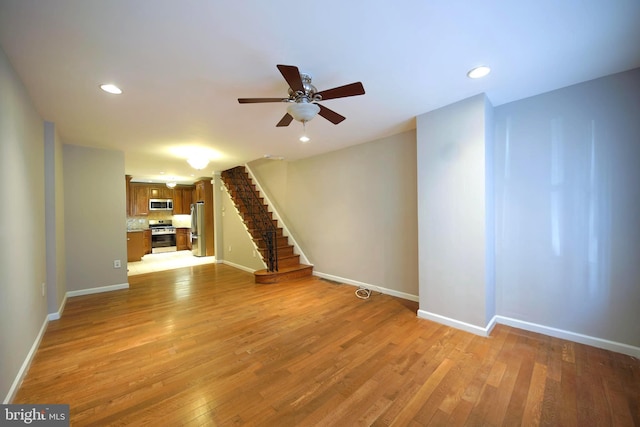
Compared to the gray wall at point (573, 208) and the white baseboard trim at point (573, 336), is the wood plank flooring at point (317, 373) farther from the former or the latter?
the gray wall at point (573, 208)

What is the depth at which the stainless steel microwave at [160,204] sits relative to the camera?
869cm

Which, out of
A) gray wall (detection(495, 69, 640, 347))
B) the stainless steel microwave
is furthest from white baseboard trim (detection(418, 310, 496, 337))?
the stainless steel microwave

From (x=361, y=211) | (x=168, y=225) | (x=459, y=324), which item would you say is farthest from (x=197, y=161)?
(x=168, y=225)

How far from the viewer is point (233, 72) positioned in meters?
2.06

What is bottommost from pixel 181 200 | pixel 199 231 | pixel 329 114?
pixel 199 231

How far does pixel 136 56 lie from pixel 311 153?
11.0 ft

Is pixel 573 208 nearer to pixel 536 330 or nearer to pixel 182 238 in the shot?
pixel 536 330

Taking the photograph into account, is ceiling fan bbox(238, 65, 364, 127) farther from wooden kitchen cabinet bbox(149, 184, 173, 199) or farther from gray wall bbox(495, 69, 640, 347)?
wooden kitchen cabinet bbox(149, 184, 173, 199)

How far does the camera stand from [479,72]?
213 cm

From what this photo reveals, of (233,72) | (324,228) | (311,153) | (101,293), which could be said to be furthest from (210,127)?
(101,293)

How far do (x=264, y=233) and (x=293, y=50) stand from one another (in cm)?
440

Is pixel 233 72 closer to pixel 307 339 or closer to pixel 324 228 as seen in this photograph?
pixel 307 339

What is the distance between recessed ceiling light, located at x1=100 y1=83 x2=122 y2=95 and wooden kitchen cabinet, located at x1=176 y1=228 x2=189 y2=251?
759 centimetres

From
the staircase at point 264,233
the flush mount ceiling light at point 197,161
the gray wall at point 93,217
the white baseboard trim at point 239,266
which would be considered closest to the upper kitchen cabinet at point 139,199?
the staircase at point 264,233
